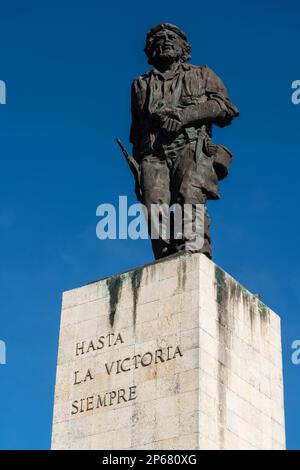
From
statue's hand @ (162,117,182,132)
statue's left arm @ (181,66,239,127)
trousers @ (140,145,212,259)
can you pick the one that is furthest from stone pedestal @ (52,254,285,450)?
statue's left arm @ (181,66,239,127)

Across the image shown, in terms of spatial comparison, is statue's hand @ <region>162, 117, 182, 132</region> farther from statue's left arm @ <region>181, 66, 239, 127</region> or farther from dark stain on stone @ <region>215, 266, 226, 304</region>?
dark stain on stone @ <region>215, 266, 226, 304</region>

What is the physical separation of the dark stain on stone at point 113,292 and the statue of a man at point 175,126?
0.89 meters

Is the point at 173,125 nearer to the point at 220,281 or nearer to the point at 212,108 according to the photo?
the point at 212,108

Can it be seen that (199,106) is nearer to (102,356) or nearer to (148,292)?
(148,292)

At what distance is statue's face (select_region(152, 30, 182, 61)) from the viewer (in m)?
17.9

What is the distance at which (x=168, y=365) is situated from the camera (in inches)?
589

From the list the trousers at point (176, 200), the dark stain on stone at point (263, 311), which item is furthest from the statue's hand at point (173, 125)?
the dark stain on stone at point (263, 311)

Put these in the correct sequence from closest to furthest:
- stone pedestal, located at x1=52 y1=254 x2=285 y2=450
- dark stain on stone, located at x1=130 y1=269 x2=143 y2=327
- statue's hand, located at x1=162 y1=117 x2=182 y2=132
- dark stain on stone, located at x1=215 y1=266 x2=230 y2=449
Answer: stone pedestal, located at x1=52 y1=254 x2=285 y2=450, dark stain on stone, located at x1=215 y1=266 x2=230 y2=449, dark stain on stone, located at x1=130 y1=269 x2=143 y2=327, statue's hand, located at x1=162 y1=117 x2=182 y2=132

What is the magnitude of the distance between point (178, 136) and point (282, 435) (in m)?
5.20

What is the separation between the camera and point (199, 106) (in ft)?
57.1

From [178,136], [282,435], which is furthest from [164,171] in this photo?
[282,435]

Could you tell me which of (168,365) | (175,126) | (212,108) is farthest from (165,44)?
(168,365)

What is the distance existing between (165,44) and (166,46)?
0.04 meters
